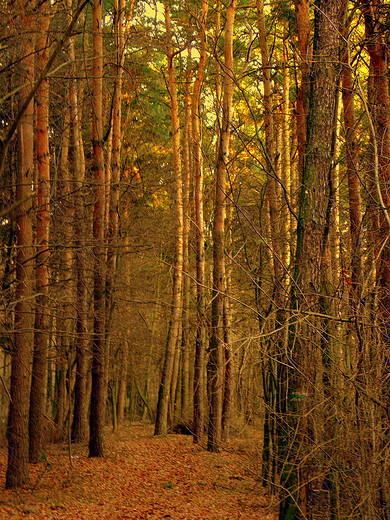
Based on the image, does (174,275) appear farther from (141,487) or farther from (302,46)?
(302,46)

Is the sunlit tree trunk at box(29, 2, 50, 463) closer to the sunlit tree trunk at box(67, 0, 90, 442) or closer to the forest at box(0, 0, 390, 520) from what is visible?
the forest at box(0, 0, 390, 520)

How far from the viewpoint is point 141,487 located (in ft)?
39.5

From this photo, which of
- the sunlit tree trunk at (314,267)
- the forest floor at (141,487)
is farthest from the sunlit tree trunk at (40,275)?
the sunlit tree trunk at (314,267)

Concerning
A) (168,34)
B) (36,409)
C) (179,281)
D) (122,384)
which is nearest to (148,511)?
(36,409)

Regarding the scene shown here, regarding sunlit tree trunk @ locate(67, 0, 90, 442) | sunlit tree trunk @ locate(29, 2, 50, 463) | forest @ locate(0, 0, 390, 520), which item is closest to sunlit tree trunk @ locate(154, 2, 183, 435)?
forest @ locate(0, 0, 390, 520)

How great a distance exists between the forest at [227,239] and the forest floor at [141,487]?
62 centimetres

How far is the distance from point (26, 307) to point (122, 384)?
1471 cm

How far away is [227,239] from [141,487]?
30.2ft

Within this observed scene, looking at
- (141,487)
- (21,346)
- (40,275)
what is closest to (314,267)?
→ (21,346)

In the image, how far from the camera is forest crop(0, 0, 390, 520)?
5211 millimetres

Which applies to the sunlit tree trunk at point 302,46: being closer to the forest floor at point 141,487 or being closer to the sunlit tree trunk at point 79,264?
the sunlit tree trunk at point 79,264

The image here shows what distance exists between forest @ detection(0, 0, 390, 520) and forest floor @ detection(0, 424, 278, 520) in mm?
617

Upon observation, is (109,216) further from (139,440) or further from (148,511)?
(148,511)

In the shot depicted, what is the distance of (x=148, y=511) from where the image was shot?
10258 millimetres
